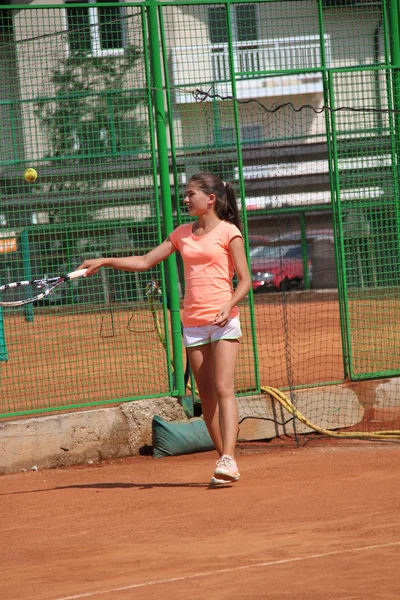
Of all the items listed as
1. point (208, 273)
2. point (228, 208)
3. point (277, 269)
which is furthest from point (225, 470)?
point (277, 269)

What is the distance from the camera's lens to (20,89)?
30.7ft

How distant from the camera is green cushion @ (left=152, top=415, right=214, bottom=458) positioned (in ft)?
28.7

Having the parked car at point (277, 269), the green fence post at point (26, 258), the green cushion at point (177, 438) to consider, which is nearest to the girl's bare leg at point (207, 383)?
the green cushion at point (177, 438)

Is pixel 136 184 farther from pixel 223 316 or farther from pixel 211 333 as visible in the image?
pixel 223 316

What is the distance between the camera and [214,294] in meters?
7.25

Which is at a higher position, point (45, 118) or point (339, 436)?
point (45, 118)

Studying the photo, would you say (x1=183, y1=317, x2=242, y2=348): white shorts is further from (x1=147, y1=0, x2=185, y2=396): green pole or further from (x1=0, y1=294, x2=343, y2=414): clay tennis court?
(x1=147, y1=0, x2=185, y2=396): green pole

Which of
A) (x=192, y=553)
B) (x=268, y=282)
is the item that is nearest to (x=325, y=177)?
(x=268, y=282)

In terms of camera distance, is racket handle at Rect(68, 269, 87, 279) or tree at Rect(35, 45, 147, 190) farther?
tree at Rect(35, 45, 147, 190)

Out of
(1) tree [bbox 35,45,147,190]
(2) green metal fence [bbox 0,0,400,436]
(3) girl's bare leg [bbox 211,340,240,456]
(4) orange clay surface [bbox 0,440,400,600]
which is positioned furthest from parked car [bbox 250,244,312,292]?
(3) girl's bare leg [bbox 211,340,240,456]

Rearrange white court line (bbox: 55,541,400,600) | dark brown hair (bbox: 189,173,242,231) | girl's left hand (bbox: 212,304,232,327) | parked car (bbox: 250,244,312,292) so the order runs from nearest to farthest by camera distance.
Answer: white court line (bbox: 55,541,400,600), girl's left hand (bbox: 212,304,232,327), dark brown hair (bbox: 189,173,242,231), parked car (bbox: 250,244,312,292)

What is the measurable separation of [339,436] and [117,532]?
3.37 meters

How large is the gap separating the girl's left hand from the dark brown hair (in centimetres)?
80

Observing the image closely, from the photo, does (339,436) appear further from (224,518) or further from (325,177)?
(325,177)
